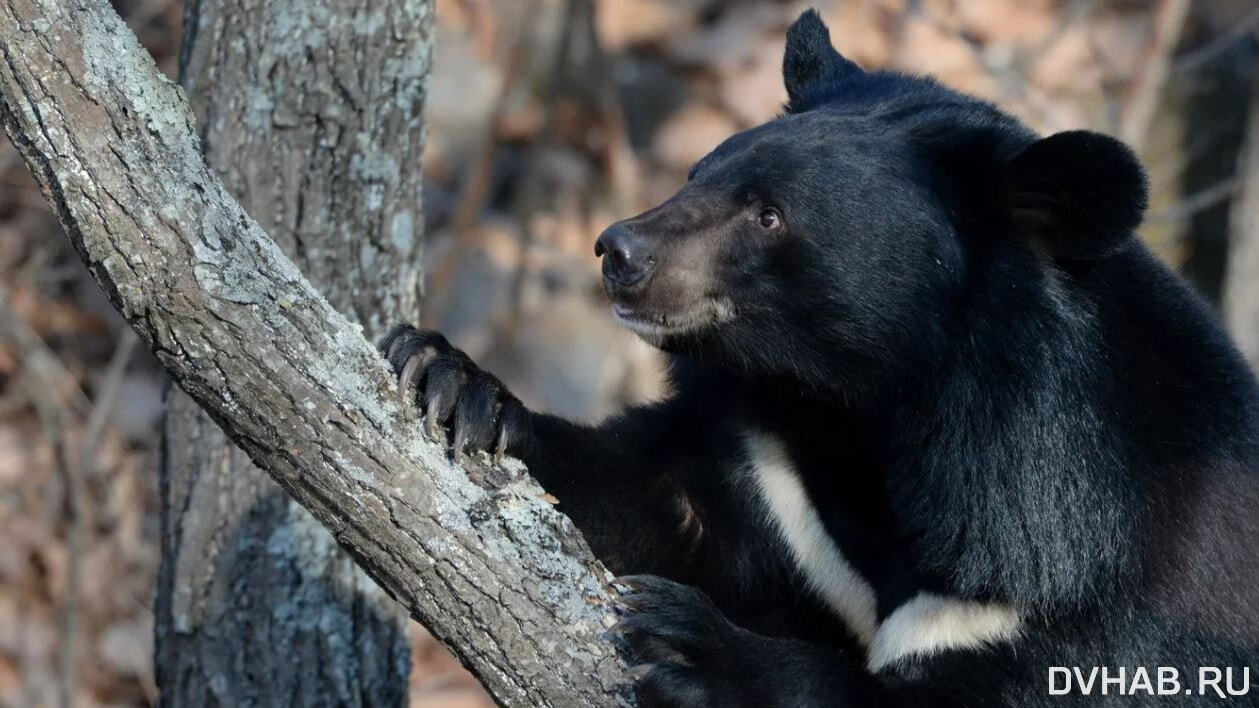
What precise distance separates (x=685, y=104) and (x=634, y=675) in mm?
6360

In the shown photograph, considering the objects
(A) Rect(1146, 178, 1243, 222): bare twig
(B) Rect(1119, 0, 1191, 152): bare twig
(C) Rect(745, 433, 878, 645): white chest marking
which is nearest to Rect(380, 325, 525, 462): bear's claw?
(C) Rect(745, 433, 878, 645): white chest marking

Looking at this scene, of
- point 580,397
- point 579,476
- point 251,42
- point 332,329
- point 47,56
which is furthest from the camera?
point 580,397

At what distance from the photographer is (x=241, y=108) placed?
3.47m

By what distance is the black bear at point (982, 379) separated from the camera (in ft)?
9.01

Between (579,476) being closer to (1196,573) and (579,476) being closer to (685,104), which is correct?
(1196,573)

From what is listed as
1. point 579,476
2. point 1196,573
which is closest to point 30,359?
point 579,476

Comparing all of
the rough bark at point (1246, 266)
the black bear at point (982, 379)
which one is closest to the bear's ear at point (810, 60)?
the black bear at point (982, 379)

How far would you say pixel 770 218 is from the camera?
2.85 m

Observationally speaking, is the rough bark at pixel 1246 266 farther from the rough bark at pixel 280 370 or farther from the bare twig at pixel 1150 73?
the rough bark at pixel 280 370

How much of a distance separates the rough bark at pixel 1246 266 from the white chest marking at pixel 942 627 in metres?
5.33

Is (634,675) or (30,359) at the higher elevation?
(30,359)

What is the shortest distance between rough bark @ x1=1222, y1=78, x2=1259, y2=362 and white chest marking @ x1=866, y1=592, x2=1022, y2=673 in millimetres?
5329

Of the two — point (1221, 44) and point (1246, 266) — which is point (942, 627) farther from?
point (1221, 44)

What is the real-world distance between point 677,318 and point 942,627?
Result: 2.58ft
